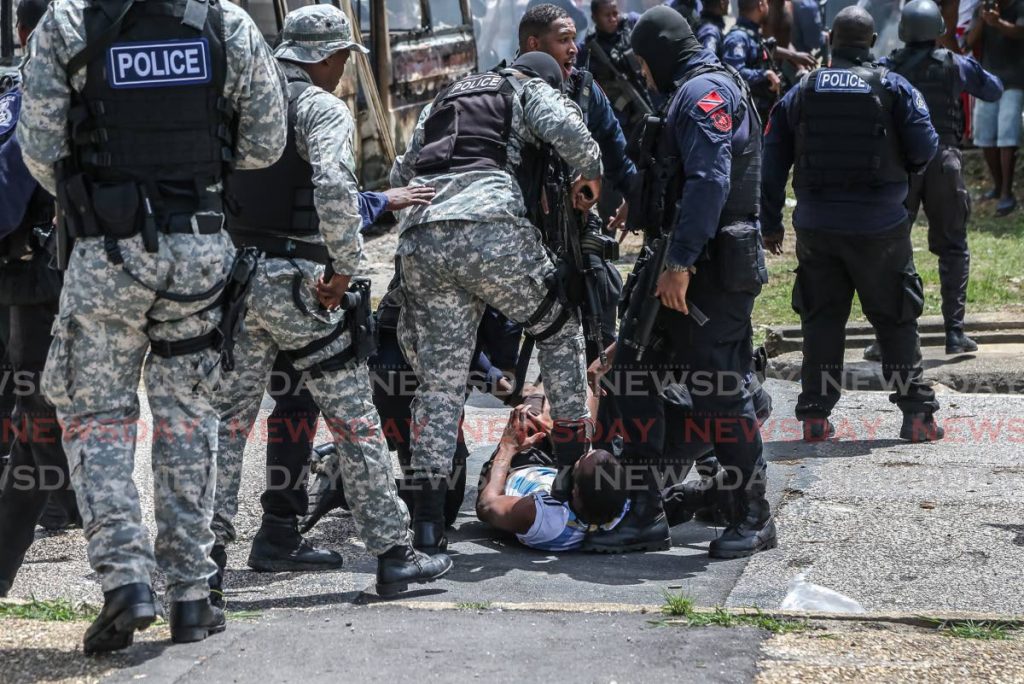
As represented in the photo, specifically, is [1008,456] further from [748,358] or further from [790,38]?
[790,38]

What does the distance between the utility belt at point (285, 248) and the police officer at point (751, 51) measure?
6.72 m

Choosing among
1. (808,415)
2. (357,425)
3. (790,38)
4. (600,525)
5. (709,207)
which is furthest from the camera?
(790,38)

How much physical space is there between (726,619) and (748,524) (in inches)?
41.7

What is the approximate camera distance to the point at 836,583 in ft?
14.9

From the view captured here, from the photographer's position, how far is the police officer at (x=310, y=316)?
4242 millimetres

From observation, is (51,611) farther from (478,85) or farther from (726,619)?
(478,85)

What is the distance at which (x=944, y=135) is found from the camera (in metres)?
7.68

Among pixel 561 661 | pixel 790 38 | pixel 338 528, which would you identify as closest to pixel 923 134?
pixel 338 528

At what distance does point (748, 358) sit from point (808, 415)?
1.52m

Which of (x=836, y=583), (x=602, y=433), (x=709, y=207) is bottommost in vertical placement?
(x=836, y=583)

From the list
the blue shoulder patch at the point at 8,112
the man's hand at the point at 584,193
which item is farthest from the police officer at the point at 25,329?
the man's hand at the point at 584,193

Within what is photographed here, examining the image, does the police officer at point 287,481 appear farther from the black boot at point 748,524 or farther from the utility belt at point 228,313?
the black boot at point 748,524

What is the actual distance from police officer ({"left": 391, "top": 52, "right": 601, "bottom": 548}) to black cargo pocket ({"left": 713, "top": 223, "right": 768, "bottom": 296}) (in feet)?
1.70

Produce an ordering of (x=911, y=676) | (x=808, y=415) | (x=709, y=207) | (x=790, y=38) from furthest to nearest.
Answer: (x=790, y=38), (x=808, y=415), (x=709, y=207), (x=911, y=676)
